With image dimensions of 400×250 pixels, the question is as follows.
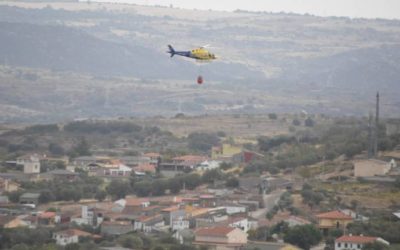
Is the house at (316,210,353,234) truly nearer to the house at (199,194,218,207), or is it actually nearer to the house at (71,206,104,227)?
the house at (199,194,218,207)

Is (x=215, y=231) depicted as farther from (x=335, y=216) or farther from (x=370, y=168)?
(x=370, y=168)

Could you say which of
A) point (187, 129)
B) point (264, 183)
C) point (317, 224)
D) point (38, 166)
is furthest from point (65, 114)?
point (317, 224)

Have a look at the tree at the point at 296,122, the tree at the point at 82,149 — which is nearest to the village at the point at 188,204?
the tree at the point at 82,149

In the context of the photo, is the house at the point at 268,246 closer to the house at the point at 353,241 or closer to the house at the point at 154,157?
the house at the point at 353,241

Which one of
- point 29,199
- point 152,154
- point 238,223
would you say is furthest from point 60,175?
point 238,223

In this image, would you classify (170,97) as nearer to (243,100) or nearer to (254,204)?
(243,100)

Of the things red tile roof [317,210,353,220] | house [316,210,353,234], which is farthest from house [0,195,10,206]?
house [316,210,353,234]

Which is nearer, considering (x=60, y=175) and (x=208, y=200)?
(x=208, y=200)
